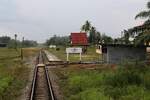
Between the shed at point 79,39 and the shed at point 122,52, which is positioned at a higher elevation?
the shed at point 79,39

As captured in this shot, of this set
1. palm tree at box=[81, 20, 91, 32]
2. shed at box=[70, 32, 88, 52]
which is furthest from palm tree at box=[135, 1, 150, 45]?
palm tree at box=[81, 20, 91, 32]

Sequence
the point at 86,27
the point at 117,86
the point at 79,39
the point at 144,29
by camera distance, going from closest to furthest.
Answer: the point at 117,86
the point at 144,29
the point at 79,39
the point at 86,27

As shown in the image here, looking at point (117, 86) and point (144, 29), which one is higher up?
point (144, 29)

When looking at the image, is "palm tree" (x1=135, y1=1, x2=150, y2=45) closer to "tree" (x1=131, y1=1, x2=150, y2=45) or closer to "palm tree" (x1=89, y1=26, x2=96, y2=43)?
"tree" (x1=131, y1=1, x2=150, y2=45)

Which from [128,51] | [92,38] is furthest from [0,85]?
[92,38]

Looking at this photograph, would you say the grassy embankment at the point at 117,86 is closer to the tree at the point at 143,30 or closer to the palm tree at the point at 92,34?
the tree at the point at 143,30

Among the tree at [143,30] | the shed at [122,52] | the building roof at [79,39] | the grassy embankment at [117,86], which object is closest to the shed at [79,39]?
the building roof at [79,39]

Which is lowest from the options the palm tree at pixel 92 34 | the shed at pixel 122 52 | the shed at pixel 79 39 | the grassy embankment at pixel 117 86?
the grassy embankment at pixel 117 86

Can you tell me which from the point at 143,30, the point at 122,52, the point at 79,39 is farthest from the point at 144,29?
the point at 79,39

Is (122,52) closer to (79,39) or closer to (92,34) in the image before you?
(79,39)

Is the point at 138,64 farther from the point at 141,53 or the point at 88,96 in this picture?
the point at 141,53

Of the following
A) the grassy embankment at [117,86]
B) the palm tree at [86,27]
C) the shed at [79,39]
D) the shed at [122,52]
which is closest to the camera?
the grassy embankment at [117,86]

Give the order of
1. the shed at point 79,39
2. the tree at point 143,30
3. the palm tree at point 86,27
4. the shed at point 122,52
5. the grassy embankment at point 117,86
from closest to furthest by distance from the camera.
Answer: the grassy embankment at point 117,86 < the tree at point 143,30 < the shed at point 122,52 < the shed at point 79,39 < the palm tree at point 86,27

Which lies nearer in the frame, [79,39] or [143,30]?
[143,30]
